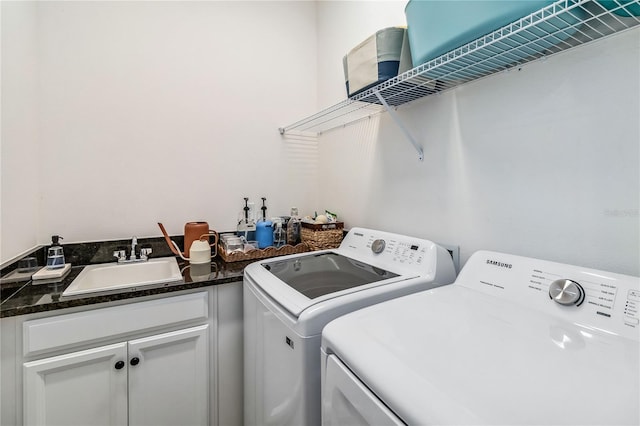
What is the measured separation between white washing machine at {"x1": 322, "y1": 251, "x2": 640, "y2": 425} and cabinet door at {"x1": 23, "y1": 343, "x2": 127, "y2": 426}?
39.1 inches

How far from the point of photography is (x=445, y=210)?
1.39m

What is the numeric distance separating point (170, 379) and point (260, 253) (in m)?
0.74

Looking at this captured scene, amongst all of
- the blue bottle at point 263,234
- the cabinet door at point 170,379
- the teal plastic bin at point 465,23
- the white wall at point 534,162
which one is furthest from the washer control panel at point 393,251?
the cabinet door at point 170,379

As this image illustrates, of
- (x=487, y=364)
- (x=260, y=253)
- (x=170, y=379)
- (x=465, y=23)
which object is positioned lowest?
(x=170, y=379)

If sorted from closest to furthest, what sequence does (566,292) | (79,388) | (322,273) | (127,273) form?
1. (566,292)
2. (79,388)
3. (322,273)
4. (127,273)

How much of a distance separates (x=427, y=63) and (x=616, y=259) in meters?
0.85

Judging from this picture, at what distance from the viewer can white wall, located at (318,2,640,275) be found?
34.5 inches

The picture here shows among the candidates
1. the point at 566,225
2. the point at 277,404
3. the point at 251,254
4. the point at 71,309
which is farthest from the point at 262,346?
the point at 566,225

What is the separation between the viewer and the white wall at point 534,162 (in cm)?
88

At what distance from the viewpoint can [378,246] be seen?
148cm

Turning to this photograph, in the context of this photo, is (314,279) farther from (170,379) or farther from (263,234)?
(170,379)

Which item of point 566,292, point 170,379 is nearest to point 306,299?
point 566,292

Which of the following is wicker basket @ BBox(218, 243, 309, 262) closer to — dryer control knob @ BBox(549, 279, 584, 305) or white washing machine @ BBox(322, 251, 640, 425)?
white washing machine @ BBox(322, 251, 640, 425)

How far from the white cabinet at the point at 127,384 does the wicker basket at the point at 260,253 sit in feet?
1.38
